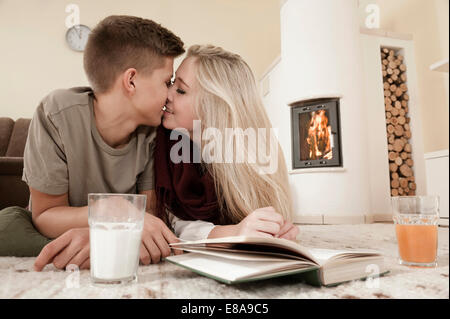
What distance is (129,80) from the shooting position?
1134 mm

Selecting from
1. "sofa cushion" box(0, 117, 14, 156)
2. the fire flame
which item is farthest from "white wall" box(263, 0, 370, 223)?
"sofa cushion" box(0, 117, 14, 156)

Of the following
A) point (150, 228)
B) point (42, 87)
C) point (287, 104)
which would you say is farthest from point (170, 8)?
point (150, 228)

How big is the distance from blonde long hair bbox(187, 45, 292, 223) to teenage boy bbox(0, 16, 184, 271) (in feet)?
0.47

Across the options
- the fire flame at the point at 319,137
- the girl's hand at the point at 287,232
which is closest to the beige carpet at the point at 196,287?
the girl's hand at the point at 287,232

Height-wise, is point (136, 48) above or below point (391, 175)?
above

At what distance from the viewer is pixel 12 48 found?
3.47 meters

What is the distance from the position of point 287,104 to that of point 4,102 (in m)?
2.84

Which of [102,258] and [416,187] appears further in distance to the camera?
[416,187]

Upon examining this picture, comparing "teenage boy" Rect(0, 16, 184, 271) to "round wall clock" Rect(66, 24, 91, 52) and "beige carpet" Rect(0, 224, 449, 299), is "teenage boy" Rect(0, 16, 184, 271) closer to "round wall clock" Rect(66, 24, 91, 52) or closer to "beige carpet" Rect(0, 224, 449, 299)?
"beige carpet" Rect(0, 224, 449, 299)

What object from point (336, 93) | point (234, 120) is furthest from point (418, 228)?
point (336, 93)

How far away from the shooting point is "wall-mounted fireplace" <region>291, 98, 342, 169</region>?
2682 millimetres

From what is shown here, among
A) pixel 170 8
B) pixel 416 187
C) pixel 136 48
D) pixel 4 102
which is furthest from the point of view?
pixel 170 8

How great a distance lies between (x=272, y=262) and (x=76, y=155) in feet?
2.50
